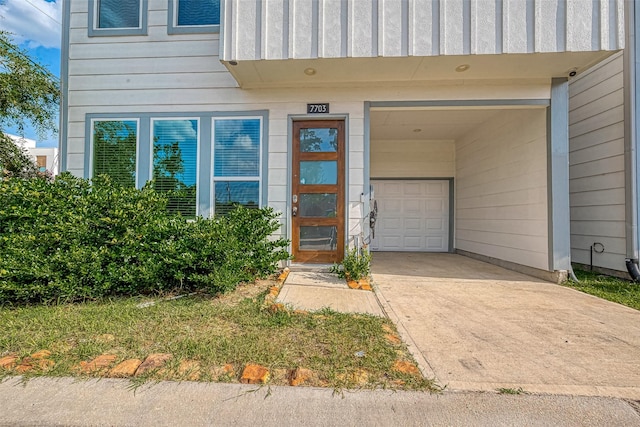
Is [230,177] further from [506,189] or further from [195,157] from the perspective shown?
[506,189]

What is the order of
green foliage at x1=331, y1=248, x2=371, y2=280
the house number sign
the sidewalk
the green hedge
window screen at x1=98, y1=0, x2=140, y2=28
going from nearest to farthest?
1. the sidewalk
2. the green hedge
3. green foliage at x1=331, y1=248, x2=371, y2=280
4. the house number sign
5. window screen at x1=98, y1=0, x2=140, y2=28

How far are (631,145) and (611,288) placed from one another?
2.03 meters

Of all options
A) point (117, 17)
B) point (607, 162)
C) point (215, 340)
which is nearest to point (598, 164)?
point (607, 162)

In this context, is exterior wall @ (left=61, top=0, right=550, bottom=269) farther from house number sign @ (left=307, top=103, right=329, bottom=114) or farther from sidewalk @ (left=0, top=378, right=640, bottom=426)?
sidewalk @ (left=0, top=378, right=640, bottom=426)

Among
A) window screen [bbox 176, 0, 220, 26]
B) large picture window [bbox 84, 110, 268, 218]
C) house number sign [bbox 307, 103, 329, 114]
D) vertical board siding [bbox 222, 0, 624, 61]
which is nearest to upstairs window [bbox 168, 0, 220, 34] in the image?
window screen [bbox 176, 0, 220, 26]

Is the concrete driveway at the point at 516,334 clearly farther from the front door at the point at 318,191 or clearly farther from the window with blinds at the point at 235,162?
the window with blinds at the point at 235,162

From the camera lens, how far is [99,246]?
9.73 ft

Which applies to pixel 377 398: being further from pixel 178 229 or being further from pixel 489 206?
pixel 489 206

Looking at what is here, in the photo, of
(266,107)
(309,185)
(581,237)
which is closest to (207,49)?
(266,107)

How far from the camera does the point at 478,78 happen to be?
4.06 m

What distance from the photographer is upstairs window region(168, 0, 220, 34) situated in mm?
4375

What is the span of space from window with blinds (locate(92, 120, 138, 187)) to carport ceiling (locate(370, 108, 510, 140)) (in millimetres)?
3811

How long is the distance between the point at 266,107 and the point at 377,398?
396cm

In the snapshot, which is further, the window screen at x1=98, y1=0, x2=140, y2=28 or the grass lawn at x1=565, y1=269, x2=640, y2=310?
the window screen at x1=98, y1=0, x2=140, y2=28
